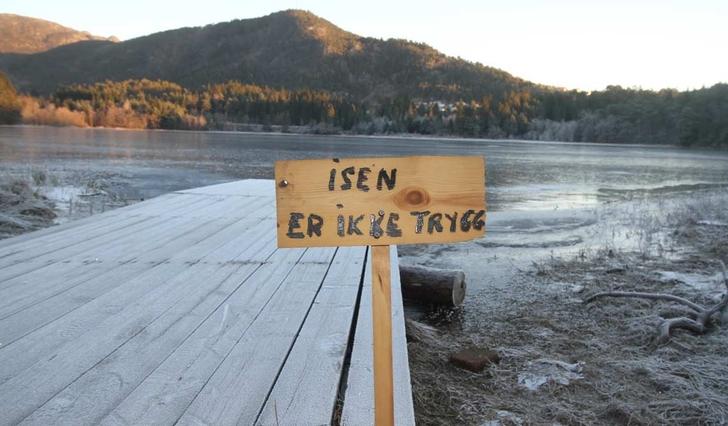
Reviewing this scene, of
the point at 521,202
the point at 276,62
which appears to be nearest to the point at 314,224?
the point at 521,202

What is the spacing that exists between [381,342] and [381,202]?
489mm

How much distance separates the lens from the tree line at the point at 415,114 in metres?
70.8

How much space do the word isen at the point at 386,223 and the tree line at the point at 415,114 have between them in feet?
235

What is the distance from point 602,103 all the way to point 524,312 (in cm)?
9578

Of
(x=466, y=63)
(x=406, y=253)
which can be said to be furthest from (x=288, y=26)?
(x=406, y=253)

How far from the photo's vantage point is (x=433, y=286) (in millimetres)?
5492

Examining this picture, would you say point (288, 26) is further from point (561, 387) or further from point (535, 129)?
point (561, 387)

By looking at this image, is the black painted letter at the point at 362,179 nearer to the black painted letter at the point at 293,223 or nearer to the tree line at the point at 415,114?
the black painted letter at the point at 293,223

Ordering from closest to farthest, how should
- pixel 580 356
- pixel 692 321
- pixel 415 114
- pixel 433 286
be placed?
1. pixel 580 356
2. pixel 692 321
3. pixel 433 286
4. pixel 415 114

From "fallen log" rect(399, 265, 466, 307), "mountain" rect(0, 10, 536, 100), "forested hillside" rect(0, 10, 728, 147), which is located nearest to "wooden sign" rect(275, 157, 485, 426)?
"fallen log" rect(399, 265, 466, 307)

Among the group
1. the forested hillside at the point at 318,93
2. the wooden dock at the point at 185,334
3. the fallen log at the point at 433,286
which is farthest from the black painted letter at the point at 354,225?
the forested hillside at the point at 318,93

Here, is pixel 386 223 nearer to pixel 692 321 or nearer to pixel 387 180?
pixel 387 180

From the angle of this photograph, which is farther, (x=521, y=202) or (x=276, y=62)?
(x=276, y=62)

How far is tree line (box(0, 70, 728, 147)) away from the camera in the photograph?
2788 inches
